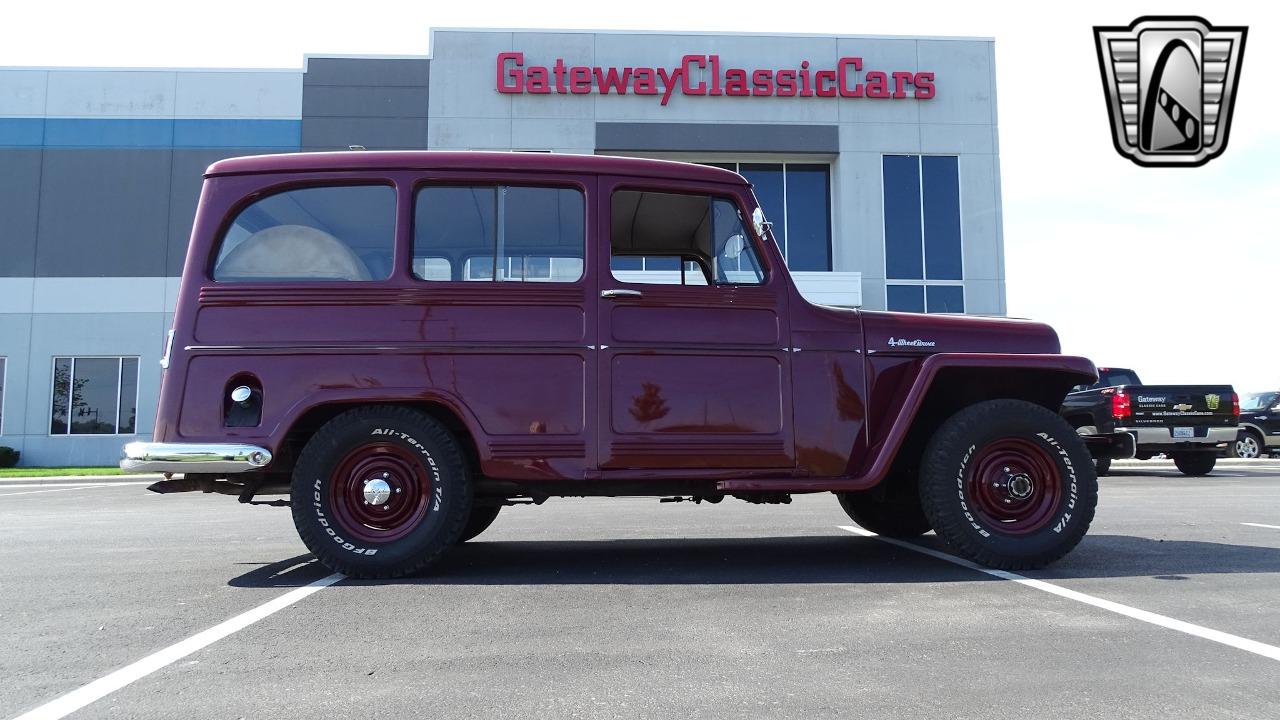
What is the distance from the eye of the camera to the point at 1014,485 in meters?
4.94

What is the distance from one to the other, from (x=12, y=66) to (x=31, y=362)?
8.31m

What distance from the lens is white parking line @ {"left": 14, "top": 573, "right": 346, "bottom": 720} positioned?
8.45 ft

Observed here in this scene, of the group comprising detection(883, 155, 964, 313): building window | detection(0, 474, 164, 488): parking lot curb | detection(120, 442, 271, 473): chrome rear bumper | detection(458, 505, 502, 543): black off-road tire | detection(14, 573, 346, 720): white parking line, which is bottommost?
detection(0, 474, 164, 488): parking lot curb

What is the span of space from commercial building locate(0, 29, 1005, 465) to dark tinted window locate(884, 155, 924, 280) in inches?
1.9

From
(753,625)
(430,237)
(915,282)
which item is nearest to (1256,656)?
(753,625)

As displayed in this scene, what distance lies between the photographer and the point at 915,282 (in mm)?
24422

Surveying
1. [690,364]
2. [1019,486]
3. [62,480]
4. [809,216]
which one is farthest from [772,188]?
[690,364]

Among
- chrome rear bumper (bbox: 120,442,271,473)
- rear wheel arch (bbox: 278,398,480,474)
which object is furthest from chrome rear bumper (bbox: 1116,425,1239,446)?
chrome rear bumper (bbox: 120,442,271,473)

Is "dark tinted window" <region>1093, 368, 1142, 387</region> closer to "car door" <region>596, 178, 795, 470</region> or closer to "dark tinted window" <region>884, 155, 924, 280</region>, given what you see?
"dark tinted window" <region>884, 155, 924, 280</region>

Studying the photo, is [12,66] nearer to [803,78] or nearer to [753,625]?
[803,78]

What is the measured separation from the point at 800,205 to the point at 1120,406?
12807 mm

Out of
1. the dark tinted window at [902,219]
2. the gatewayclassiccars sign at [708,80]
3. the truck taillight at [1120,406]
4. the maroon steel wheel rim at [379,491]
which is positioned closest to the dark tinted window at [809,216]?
the dark tinted window at [902,219]

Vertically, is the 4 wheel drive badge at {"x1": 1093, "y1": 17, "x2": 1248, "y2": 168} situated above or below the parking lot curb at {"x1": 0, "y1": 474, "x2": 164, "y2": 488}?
above

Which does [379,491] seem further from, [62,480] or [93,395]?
[93,395]
